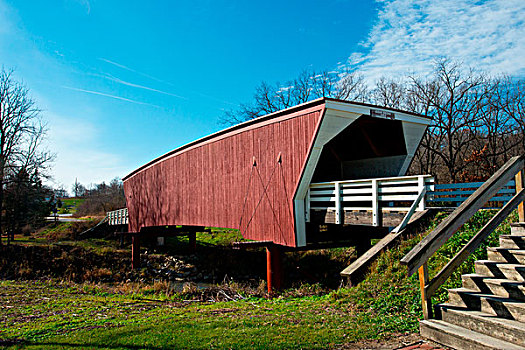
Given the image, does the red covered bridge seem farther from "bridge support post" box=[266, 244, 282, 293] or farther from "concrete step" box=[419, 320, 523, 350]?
"concrete step" box=[419, 320, 523, 350]

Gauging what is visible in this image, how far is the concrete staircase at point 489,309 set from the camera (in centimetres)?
334

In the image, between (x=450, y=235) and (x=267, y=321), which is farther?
(x=267, y=321)

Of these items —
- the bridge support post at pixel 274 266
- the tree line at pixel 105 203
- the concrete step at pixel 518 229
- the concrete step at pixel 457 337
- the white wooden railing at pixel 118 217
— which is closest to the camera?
the concrete step at pixel 457 337

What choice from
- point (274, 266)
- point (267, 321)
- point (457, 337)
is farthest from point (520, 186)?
point (274, 266)

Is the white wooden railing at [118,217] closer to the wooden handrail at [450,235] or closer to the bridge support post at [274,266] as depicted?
the bridge support post at [274,266]

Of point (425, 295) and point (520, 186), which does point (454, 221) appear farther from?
point (520, 186)

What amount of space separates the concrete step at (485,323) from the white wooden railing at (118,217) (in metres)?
22.6

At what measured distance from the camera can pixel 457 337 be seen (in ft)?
11.5

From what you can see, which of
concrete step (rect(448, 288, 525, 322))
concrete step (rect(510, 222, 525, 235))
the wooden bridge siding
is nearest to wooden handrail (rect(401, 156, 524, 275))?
concrete step (rect(448, 288, 525, 322))

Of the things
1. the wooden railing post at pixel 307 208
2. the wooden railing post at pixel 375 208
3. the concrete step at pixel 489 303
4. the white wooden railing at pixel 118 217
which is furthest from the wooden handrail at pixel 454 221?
the white wooden railing at pixel 118 217

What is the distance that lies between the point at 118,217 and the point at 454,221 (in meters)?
24.9

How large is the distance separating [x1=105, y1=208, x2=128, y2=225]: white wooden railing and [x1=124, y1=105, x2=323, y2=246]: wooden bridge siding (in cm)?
615

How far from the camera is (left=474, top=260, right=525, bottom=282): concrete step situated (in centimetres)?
403

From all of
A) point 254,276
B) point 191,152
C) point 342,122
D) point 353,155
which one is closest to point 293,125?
point 342,122
